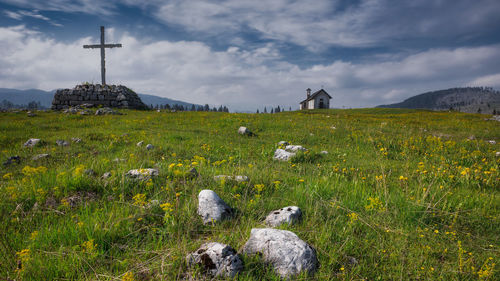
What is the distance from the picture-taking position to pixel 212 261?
216 cm

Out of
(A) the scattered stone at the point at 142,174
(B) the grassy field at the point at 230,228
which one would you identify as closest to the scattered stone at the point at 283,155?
(B) the grassy field at the point at 230,228

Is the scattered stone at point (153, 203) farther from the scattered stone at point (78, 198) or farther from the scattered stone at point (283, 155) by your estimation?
the scattered stone at point (283, 155)

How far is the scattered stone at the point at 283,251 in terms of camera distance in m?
2.23

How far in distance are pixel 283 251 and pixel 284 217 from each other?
0.79 meters

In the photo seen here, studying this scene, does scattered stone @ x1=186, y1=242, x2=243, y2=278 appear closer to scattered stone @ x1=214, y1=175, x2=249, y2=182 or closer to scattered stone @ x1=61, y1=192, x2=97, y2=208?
scattered stone @ x1=214, y1=175, x2=249, y2=182

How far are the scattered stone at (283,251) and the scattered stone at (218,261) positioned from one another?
22 cm

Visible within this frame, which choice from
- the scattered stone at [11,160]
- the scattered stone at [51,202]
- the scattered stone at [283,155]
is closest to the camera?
the scattered stone at [51,202]

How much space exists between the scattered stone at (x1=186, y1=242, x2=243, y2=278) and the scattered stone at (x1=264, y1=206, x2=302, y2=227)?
35.9 inches

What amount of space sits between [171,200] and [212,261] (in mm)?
1702

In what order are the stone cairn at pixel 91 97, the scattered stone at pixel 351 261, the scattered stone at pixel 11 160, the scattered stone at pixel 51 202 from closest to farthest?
the scattered stone at pixel 351 261 → the scattered stone at pixel 51 202 → the scattered stone at pixel 11 160 → the stone cairn at pixel 91 97

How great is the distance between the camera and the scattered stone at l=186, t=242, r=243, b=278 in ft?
6.94

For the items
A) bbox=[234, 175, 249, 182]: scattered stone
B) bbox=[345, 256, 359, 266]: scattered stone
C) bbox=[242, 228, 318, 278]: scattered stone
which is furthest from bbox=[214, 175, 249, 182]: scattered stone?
bbox=[345, 256, 359, 266]: scattered stone

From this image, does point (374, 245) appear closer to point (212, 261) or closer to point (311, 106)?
point (212, 261)

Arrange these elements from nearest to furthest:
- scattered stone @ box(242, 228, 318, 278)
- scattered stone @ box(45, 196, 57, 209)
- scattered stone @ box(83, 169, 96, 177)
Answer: scattered stone @ box(242, 228, 318, 278) → scattered stone @ box(45, 196, 57, 209) → scattered stone @ box(83, 169, 96, 177)
